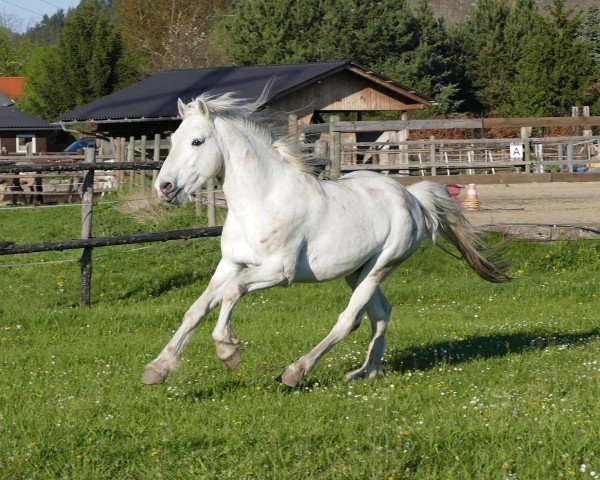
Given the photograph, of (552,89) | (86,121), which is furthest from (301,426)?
(552,89)

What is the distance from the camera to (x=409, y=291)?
13.5 meters

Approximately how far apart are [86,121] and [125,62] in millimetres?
25724

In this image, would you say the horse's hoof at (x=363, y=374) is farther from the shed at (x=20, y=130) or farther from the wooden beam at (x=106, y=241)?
the shed at (x=20, y=130)

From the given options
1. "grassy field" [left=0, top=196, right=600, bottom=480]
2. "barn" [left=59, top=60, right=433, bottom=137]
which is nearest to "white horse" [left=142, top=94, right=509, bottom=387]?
"grassy field" [left=0, top=196, right=600, bottom=480]

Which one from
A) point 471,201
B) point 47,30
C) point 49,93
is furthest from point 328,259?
point 47,30

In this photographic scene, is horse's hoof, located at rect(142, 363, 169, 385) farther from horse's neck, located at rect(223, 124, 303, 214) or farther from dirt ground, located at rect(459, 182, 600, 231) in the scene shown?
dirt ground, located at rect(459, 182, 600, 231)

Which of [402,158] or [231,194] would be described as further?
[402,158]

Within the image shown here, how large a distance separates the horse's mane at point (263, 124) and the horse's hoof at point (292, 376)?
147 centimetres

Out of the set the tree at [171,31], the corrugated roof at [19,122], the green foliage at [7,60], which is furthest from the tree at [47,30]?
the corrugated roof at [19,122]

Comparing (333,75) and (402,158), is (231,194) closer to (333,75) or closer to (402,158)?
(402,158)

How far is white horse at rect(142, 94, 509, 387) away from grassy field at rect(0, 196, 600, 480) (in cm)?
40

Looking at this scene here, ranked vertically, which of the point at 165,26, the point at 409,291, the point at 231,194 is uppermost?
the point at 165,26

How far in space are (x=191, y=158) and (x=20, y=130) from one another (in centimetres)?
6107

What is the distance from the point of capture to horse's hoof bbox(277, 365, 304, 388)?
723cm
